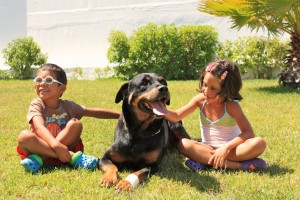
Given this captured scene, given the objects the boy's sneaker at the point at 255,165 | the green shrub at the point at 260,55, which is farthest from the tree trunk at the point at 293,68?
the boy's sneaker at the point at 255,165

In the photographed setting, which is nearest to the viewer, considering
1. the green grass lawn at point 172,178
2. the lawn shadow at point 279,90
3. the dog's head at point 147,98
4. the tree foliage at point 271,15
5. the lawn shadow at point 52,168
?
the green grass lawn at point 172,178

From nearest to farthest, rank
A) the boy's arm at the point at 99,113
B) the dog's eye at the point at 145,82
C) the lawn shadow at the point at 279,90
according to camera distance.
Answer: the dog's eye at the point at 145,82
the boy's arm at the point at 99,113
the lawn shadow at the point at 279,90

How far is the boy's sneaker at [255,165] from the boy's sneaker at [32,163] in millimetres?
1782

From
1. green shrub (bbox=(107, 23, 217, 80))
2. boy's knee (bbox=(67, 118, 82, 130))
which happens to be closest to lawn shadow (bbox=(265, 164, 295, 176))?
boy's knee (bbox=(67, 118, 82, 130))

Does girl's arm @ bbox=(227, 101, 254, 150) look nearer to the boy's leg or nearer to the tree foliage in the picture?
the boy's leg

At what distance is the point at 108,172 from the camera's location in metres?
3.45

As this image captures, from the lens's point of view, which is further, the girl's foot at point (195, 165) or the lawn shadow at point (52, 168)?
the girl's foot at point (195, 165)

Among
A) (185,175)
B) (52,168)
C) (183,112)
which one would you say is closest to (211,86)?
(183,112)

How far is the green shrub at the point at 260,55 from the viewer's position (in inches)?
551

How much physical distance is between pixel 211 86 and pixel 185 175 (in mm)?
818

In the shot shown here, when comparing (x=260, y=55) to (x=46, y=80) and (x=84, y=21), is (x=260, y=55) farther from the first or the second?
(x=46, y=80)

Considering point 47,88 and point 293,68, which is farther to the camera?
point 293,68

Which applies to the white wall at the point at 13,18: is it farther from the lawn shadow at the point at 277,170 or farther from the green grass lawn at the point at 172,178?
the lawn shadow at the point at 277,170

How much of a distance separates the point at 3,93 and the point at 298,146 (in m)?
8.08
